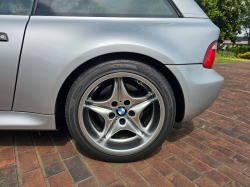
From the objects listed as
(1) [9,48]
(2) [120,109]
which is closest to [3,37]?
(1) [9,48]

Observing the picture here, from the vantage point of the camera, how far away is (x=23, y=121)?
1.64m

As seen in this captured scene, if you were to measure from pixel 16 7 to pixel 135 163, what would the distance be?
173cm

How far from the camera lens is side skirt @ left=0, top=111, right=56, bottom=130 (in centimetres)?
162

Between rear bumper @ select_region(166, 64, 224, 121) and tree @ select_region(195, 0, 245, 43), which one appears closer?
rear bumper @ select_region(166, 64, 224, 121)

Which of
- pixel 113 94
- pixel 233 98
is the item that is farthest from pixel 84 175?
pixel 233 98

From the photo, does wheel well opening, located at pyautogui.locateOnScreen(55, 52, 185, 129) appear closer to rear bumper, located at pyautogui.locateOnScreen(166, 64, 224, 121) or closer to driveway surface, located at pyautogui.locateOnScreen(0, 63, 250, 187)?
rear bumper, located at pyautogui.locateOnScreen(166, 64, 224, 121)

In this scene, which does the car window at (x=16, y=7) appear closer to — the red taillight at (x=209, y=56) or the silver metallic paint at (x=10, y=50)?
the silver metallic paint at (x=10, y=50)

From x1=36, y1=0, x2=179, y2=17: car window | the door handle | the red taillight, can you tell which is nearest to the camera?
the door handle

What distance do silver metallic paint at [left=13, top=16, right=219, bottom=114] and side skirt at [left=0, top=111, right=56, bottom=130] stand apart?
0.05 metres

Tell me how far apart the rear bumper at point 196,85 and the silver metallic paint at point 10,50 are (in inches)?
48.8

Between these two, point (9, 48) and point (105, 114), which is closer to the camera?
point (9, 48)

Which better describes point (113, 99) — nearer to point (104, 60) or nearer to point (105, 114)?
point (105, 114)

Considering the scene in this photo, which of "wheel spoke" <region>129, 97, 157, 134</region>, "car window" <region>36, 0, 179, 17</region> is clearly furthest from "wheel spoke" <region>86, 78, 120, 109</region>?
"car window" <region>36, 0, 179, 17</region>

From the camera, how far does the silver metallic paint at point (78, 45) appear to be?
4.98 ft
